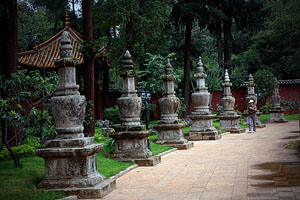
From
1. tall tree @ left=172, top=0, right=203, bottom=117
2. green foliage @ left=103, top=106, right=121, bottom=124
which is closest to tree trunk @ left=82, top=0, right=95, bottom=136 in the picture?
green foliage @ left=103, top=106, right=121, bottom=124

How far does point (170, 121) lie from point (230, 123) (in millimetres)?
7803

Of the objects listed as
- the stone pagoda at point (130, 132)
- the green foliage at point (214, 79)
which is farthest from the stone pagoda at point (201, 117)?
the green foliage at point (214, 79)

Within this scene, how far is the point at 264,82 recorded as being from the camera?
33562 mm

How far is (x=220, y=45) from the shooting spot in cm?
3183

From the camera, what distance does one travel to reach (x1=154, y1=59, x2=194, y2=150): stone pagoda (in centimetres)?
1334

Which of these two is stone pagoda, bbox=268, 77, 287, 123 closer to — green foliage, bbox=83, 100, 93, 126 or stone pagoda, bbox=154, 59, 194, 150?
stone pagoda, bbox=154, 59, 194, 150

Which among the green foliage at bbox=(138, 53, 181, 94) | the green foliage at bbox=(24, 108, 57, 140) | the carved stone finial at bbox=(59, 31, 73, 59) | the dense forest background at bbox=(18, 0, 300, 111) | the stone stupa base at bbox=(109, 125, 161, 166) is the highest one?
the dense forest background at bbox=(18, 0, 300, 111)

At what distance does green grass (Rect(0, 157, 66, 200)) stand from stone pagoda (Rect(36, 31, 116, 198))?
0.25m

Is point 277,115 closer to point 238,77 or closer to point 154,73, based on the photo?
A: point 238,77

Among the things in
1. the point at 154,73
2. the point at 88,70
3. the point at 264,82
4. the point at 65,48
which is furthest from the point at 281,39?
the point at 65,48

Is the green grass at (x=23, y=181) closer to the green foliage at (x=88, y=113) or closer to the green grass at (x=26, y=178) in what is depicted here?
the green grass at (x=26, y=178)

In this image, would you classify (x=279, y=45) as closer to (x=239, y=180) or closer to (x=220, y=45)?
(x=220, y=45)

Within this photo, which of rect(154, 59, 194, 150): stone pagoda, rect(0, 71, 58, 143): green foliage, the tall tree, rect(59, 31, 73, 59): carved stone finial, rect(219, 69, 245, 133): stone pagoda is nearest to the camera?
rect(59, 31, 73, 59): carved stone finial

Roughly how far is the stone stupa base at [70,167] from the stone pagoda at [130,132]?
316cm
